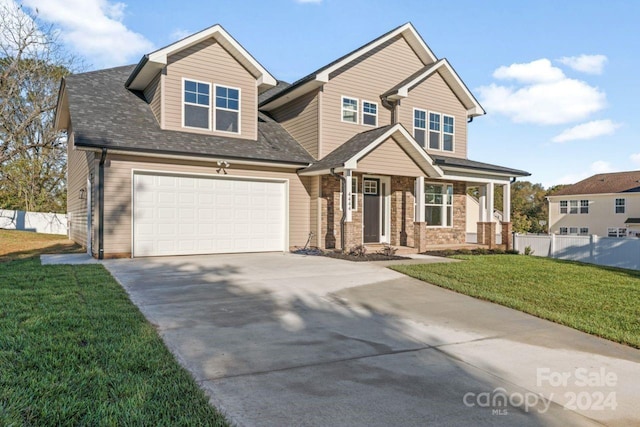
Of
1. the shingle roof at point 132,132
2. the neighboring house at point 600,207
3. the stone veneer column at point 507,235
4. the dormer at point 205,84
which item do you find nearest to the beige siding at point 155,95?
the dormer at point 205,84

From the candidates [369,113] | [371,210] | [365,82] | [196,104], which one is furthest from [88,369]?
[365,82]

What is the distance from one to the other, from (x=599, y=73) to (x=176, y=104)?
18878 millimetres

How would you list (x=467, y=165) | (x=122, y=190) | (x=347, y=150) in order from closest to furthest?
(x=122, y=190), (x=347, y=150), (x=467, y=165)

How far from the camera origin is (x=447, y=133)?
17.9 m

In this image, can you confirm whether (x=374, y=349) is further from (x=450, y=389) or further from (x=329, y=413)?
(x=329, y=413)

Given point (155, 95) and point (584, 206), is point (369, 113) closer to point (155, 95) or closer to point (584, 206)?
point (155, 95)

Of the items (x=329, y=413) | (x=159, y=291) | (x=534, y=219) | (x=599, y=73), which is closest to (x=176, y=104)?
(x=159, y=291)

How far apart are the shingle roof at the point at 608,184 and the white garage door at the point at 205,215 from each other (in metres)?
34.4

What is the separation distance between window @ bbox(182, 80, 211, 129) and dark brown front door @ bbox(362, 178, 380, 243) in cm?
611

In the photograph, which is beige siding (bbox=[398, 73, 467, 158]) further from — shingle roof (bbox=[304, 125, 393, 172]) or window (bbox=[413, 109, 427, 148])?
shingle roof (bbox=[304, 125, 393, 172])

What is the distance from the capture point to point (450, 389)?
376cm

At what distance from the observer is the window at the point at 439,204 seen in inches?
679

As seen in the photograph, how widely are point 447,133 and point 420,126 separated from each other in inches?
62.7

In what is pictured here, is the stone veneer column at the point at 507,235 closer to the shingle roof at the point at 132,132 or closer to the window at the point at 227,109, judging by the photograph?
the shingle roof at the point at 132,132
